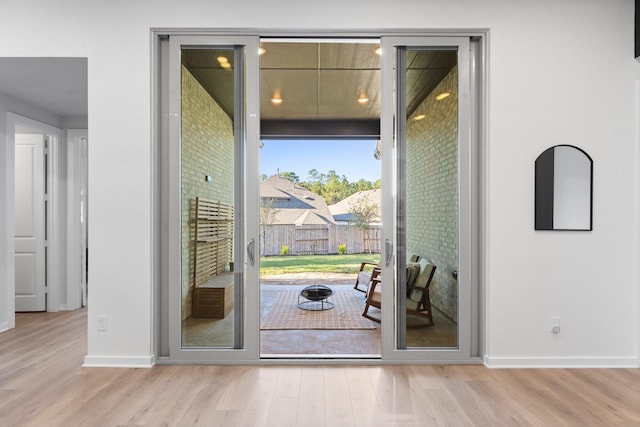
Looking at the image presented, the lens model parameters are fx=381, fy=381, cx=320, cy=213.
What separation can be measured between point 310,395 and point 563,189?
245cm

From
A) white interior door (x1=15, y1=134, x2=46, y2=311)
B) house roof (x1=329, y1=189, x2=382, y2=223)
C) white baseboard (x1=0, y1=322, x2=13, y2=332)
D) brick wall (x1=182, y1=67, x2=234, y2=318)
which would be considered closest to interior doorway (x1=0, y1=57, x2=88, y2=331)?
white interior door (x1=15, y1=134, x2=46, y2=311)

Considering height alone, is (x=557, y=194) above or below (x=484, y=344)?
above

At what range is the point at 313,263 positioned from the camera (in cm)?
936

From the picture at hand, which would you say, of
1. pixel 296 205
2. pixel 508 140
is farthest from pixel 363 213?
pixel 508 140

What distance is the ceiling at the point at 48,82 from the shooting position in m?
3.13

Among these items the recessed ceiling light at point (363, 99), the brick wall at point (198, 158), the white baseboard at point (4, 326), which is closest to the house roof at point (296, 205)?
the recessed ceiling light at point (363, 99)

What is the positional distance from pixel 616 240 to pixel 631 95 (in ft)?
3.73

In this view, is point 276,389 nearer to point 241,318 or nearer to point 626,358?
point 241,318

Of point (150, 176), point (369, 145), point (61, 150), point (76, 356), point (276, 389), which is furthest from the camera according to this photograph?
point (369, 145)

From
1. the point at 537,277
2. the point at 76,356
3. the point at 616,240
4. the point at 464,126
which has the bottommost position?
the point at 76,356

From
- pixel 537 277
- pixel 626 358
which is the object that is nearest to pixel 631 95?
pixel 537 277

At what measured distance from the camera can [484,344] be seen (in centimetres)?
301

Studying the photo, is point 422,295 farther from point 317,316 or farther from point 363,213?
point 363,213

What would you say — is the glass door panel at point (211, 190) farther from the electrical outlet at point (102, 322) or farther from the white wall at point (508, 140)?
the electrical outlet at point (102, 322)
